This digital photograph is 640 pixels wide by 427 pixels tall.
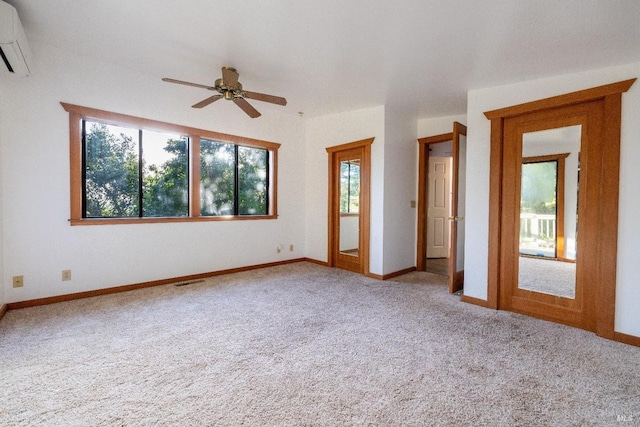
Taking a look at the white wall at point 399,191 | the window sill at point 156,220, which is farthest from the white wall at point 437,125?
the window sill at point 156,220

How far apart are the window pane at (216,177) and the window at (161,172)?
0.01 m

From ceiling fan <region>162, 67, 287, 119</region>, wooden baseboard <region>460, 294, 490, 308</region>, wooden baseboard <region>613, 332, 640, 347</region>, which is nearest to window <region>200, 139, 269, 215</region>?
ceiling fan <region>162, 67, 287, 119</region>

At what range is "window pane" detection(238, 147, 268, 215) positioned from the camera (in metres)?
4.75

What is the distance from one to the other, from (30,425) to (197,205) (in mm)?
3001

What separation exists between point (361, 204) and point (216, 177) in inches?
89.1

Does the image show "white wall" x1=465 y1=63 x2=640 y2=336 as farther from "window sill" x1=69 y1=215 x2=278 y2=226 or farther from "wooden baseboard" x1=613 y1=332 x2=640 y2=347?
"window sill" x1=69 y1=215 x2=278 y2=226

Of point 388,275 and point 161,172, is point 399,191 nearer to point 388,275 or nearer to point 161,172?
point 388,275

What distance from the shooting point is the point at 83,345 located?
2.25m

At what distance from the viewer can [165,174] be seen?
13.0 ft

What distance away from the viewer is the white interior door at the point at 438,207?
602cm

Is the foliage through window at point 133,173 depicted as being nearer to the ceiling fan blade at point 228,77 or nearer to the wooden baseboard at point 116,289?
the wooden baseboard at point 116,289

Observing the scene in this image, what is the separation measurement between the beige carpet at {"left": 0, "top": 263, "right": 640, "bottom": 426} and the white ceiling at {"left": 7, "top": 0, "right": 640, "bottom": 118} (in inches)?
96.5

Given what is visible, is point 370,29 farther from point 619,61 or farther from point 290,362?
point 290,362

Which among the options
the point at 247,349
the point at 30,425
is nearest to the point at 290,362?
the point at 247,349
